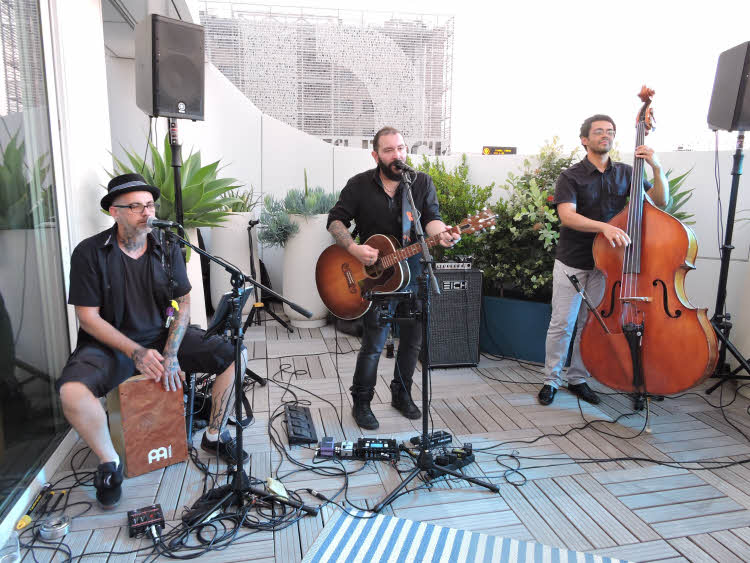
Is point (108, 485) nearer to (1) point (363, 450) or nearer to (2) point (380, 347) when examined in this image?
(1) point (363, 450)

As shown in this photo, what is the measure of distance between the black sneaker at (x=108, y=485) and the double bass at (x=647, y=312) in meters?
2.23

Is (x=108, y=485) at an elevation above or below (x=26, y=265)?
below

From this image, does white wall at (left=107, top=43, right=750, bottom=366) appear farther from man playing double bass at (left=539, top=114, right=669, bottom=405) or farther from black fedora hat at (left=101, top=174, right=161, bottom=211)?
black fedora hat at (left=101, top=174, right=161, bottom=211)

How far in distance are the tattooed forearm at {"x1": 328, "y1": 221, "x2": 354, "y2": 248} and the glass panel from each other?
4.29 ft

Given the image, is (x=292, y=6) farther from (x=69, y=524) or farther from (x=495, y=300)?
(x=69, y=524)

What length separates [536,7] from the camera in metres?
5.40

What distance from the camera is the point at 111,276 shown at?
2.01m

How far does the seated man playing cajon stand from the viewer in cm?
184

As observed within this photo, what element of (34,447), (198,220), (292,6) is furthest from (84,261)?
(292,6)

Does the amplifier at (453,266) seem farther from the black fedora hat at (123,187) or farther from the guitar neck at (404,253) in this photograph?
the black fedora hat at (123,187)

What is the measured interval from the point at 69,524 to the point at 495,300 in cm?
293

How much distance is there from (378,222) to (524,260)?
58.2 inches

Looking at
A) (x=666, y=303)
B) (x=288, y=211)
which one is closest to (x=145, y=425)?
(x=666, y=303)

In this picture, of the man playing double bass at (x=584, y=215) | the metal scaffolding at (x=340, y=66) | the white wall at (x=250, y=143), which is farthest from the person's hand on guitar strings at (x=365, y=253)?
the metal scaffolding at (x=340, y=66)
